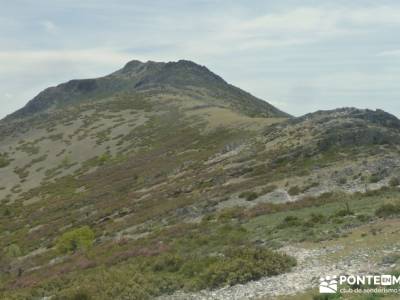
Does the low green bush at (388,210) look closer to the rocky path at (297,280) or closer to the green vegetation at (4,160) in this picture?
the rocky path at (297,280)

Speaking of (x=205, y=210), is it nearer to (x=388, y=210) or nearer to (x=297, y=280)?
(x=388, y=210)

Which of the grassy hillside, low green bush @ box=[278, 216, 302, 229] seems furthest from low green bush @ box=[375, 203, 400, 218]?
low green bush @ box=[278, 216, 302, 229]

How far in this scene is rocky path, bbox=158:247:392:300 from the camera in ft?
71.1

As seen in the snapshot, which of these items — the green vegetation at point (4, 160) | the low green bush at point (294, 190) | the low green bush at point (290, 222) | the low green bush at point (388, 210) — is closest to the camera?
the low green bush at point (388, 210)

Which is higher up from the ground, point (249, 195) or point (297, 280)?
point (249, 195)

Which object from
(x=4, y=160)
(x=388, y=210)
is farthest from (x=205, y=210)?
(x=4, y=160)

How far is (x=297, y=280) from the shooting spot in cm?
2236

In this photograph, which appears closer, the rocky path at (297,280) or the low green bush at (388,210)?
the rocky path at (297,280)

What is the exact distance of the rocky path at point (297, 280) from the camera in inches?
853

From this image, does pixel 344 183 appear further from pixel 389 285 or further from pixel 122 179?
pixel 122 179

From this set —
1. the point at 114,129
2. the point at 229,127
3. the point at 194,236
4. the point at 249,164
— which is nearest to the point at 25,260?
the point at 194,236

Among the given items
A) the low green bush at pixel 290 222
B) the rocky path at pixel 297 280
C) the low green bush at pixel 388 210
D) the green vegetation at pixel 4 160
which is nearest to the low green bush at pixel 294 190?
the low green bush at pixel 290 222

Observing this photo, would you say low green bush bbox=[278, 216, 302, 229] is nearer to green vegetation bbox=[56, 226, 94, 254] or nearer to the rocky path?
the rocky path

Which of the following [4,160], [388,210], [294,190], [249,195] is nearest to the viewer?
[388,210]
